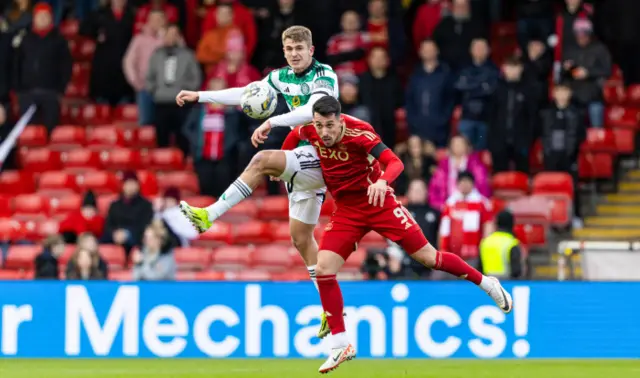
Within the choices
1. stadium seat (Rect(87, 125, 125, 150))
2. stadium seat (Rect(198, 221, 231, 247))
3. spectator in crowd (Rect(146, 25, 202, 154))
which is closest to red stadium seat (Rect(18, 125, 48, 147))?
stadium seat (Rect(87, 125, 125, 150))

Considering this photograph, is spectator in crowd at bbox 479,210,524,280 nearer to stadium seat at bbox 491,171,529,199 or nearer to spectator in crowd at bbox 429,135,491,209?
spectator in crowd at bbox 429,135,491,209

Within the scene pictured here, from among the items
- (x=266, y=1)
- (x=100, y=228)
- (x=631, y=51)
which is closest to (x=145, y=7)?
(x=266, y=1)

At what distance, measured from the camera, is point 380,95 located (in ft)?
65.0

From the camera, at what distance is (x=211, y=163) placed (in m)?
20.2

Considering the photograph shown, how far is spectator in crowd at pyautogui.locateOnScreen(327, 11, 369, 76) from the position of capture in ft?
66.1

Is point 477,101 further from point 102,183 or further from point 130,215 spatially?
point 102,183

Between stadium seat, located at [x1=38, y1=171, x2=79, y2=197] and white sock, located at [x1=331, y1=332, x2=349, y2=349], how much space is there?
960 cm

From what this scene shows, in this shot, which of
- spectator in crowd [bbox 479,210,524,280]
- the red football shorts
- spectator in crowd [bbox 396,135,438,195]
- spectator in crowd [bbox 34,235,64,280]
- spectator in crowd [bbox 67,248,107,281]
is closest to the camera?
the red football shorts

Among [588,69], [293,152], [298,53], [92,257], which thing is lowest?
[92,257]

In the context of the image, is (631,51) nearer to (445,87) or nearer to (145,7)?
(445,87)

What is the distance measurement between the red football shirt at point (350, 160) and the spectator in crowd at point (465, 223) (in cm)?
506

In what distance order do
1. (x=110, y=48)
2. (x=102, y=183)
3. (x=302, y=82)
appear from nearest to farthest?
(x=302, y=82), (x=102, y=183), (x=110, y=48)

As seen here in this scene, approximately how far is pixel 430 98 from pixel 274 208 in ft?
8.24

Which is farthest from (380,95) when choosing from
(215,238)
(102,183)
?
(102,183)
